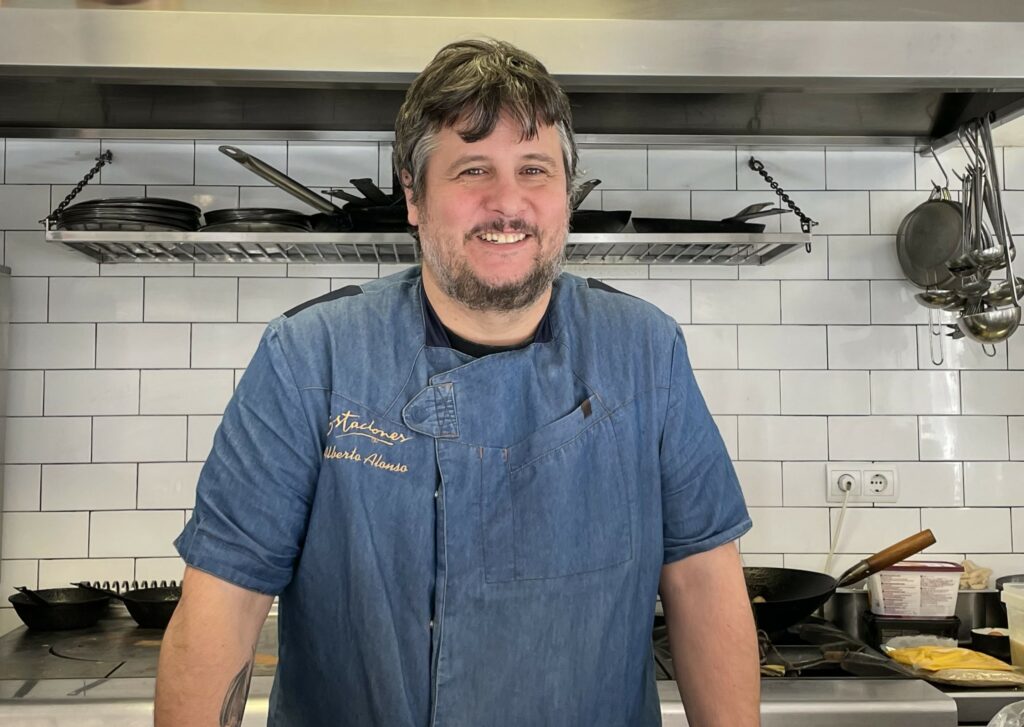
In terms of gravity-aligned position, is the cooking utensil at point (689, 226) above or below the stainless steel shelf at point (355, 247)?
above

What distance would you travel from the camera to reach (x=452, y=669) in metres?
1.42

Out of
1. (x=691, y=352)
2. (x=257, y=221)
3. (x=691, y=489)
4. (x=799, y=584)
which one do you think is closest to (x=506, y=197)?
(x=691, y=489)

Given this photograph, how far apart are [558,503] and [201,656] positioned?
0.53 meters

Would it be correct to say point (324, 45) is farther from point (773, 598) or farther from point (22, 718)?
point (773, 598)

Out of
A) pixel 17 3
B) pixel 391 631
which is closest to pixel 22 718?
pixel 391 631

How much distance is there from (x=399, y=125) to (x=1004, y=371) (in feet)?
6.92

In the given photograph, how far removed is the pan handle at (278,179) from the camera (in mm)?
2211

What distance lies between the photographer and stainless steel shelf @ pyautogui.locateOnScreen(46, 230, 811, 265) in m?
2.46

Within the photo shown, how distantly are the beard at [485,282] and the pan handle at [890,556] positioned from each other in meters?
1.41

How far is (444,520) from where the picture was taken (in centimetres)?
144

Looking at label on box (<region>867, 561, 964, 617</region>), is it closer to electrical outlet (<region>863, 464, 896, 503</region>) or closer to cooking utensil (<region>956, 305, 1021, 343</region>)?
electrical outlet (<region>863, 464, 896, 503</region>)

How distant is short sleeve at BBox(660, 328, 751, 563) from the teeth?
0.33 metres

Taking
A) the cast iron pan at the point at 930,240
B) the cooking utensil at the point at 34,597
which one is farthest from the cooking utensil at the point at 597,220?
the cooking utensil at the point at 34,597

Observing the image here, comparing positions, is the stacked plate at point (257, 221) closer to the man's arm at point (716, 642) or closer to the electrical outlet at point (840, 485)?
the man's arm at point (716, 642)
